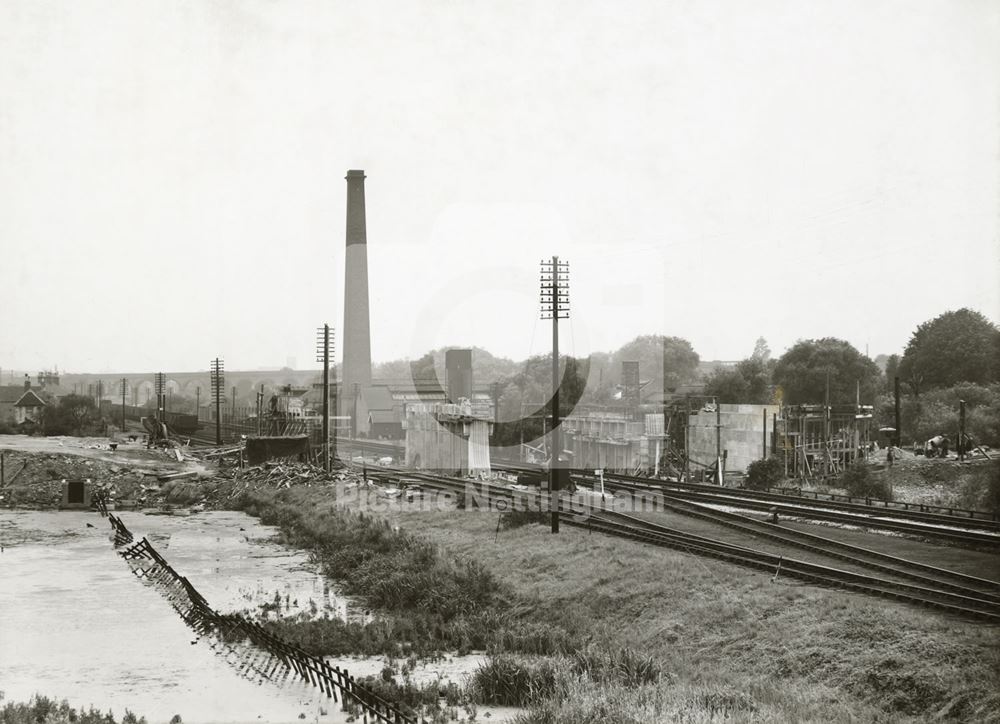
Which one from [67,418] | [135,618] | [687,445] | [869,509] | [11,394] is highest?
[11,394]

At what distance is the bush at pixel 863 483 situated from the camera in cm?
2927

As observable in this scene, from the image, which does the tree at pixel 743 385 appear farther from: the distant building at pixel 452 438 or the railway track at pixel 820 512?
the railway track at pixel 820 512

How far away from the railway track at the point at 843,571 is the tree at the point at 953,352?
112 ft

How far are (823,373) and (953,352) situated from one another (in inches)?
300

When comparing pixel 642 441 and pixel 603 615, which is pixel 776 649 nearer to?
pixel 603 615

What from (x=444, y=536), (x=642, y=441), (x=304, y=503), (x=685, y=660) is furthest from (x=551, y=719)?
(x=642, y=441)

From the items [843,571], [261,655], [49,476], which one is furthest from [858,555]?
[49,476]

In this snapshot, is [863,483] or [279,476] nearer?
[863,483]

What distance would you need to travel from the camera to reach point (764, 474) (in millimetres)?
34719

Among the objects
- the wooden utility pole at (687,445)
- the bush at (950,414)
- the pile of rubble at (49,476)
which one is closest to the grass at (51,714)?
the pile of rubble at (49,476)

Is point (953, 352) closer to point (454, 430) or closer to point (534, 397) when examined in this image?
point (534, 397)

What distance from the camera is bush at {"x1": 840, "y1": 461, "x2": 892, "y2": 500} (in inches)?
1152

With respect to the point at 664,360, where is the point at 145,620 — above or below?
below

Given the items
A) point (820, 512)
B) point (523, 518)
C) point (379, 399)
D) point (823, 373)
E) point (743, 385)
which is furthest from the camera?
point (379, 399)
